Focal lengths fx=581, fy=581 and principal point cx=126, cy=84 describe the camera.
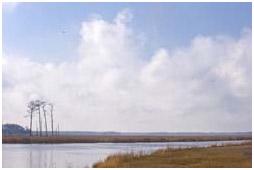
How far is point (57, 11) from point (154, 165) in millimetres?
3497

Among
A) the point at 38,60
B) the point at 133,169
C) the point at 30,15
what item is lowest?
the point at 133,169

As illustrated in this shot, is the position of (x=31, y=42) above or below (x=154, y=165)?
above

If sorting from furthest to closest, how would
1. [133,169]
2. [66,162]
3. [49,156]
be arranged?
[49,156]
[66,162]
[133,169]

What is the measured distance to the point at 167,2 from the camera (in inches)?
419

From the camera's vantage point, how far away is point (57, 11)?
10.8m

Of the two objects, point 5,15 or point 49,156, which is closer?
point 5,15

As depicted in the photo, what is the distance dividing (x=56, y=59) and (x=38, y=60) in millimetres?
355

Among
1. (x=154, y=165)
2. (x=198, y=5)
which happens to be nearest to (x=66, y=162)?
(x=154, y=165)

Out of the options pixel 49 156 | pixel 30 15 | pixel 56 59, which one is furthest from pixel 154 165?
pixel 49 156

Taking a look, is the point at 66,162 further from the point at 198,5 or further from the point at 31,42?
the point at 198,5

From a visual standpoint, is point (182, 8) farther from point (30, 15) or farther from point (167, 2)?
point (30, 15)

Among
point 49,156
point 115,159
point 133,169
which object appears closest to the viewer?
point 133,169

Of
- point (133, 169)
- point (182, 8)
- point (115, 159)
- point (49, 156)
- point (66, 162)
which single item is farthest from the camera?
point (49, 156)

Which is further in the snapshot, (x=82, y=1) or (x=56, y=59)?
(x=56, y=59)
